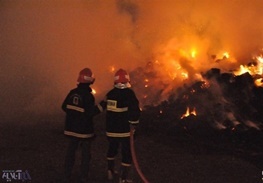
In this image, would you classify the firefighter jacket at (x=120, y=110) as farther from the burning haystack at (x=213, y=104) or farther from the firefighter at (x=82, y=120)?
the burning haystack at (x=213, y=104)

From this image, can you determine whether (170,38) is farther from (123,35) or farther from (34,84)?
(34,84)

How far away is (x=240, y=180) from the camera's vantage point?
24.2 ft

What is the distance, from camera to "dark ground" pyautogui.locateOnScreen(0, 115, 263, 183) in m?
7.38

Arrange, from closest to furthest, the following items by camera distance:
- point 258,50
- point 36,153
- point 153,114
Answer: point 36,153
point 153,114
point 258,50

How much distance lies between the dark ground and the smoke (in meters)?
5.48

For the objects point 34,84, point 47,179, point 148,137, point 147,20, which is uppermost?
point 147,20

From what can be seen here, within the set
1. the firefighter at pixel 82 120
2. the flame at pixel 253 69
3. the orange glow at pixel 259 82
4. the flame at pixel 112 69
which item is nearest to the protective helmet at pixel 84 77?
the firefighter at pixel 82 120

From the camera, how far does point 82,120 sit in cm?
657

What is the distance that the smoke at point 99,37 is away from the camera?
16469 mm

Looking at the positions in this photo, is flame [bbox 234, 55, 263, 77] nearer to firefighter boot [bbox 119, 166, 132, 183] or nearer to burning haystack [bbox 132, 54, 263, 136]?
burning haystack [bbox 132, 54, 263, 136]

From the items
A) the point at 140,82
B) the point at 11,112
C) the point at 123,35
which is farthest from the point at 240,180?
the point at 123,35

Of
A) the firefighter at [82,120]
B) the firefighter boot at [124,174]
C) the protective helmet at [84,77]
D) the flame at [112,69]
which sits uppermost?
the flame at [112,69]

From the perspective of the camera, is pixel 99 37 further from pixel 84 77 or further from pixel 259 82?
pixel 84 77

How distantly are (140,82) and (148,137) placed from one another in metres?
4.32
